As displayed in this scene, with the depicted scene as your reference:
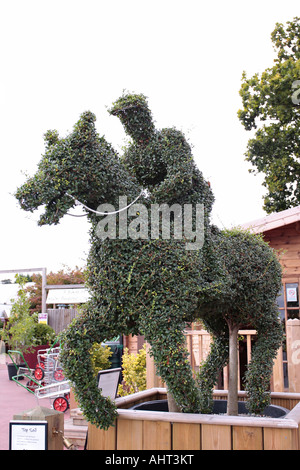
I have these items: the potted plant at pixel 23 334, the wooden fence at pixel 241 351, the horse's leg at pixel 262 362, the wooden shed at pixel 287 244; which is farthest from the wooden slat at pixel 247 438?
the potted plant at pixel 23 334

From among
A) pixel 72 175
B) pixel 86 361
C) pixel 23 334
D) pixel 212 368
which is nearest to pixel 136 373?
pixel 212 368

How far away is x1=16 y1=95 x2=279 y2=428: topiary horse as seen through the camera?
2.65 metres

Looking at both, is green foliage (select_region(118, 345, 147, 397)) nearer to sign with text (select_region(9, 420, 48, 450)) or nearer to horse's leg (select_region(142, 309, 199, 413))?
horse's leg (select_region(142, 309, 199, 413))

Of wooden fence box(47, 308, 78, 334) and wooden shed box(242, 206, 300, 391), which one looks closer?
wooden shed box(242, 206, 300, 391)

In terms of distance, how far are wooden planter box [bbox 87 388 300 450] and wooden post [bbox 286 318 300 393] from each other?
1.22 m

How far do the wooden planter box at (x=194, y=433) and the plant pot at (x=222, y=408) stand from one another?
0.54m

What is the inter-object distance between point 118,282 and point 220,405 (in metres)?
1.96

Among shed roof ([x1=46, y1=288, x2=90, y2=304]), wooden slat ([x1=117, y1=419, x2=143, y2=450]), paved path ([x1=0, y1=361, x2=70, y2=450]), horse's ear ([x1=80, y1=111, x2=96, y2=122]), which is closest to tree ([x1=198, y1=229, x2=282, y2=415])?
wooden slat ([x1=117, y1=419, x2=143, y2=450])

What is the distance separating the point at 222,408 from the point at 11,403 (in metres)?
4.68

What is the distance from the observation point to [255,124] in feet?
46.3

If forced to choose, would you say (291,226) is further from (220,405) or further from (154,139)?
(154,139)

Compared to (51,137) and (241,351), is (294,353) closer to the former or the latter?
(241,351)

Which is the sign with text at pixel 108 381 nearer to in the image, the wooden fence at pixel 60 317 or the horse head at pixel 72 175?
the horse head at pixel 72 175
